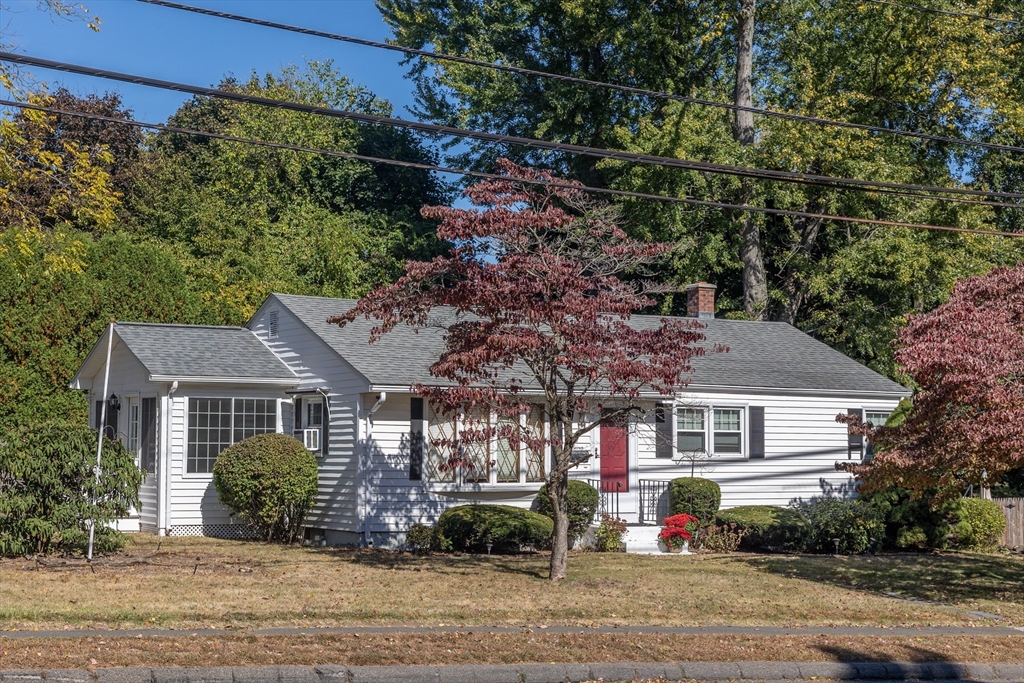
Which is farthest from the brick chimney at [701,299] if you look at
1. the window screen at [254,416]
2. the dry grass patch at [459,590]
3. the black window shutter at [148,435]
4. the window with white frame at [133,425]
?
the window with white frame at [133,425]

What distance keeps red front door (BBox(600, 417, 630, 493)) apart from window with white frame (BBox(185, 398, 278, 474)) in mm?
7149

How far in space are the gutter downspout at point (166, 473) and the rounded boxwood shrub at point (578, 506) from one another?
290 inches

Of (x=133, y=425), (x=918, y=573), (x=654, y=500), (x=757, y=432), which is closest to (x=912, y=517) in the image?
(x=757, y=432)

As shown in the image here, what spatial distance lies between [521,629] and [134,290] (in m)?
18.7

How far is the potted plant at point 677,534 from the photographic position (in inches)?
858

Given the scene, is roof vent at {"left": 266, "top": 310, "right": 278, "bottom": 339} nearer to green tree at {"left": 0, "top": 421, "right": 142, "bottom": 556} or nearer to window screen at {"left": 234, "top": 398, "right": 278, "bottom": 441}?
window screen at {"left": 234, "top": 398, "right": 278, "bottom": 441}

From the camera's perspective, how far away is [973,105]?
32.9 metres

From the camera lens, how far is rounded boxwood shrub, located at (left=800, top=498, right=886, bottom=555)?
75.0 feet

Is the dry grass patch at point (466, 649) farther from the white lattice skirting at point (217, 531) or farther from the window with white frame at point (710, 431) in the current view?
the white lattice skirting at point (217, 531)

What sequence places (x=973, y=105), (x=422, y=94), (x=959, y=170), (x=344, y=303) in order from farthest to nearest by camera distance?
(x=422, y=94)
(x=959, y=170)
(x=973, y=105)
(x=344, y=303)

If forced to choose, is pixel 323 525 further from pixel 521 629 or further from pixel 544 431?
Answer: pixel 521 629

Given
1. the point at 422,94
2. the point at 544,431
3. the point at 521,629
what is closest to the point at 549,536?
the point at 544,431

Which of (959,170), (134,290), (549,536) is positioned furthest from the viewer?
(959,170)

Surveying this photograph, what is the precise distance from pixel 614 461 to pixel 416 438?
4.57 m
